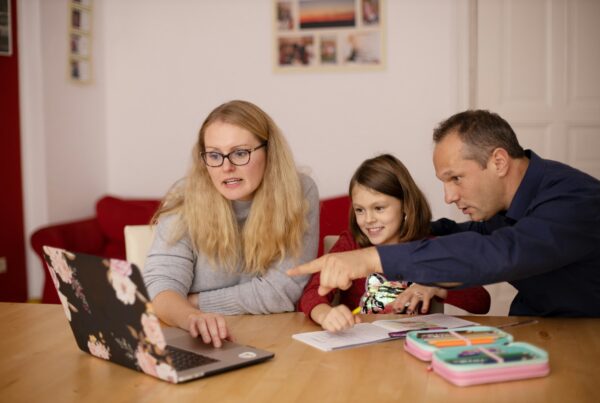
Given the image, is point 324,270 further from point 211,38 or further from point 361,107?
point 211,38

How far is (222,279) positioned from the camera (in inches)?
83.3

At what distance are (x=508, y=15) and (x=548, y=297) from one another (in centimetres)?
274

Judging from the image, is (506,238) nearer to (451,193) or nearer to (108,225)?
(451,193)

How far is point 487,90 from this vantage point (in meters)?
4.11

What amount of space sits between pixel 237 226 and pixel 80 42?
2.74m

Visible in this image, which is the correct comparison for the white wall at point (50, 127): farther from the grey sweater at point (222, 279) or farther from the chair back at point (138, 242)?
the grey sweater at point (222, 279)

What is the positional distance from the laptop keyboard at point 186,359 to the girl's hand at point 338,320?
0.31 m

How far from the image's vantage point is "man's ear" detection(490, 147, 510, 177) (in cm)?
179

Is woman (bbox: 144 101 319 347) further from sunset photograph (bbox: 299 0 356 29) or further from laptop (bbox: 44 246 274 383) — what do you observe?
sunset photograph (bbox: 299 0 356 29)

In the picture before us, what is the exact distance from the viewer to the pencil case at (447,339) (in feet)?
4.55

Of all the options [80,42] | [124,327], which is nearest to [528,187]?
[124,327]

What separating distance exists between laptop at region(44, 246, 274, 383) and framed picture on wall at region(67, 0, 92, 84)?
3.05 meters

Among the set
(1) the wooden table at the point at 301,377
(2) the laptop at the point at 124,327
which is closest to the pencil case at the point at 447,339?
(1) the wooden table at the point at 301,377

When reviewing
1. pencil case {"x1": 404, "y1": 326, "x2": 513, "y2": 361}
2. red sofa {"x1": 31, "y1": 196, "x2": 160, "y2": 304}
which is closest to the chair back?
pencil case {"x1": 404, "y1": 326, "x2": 513, "y2": 361}
